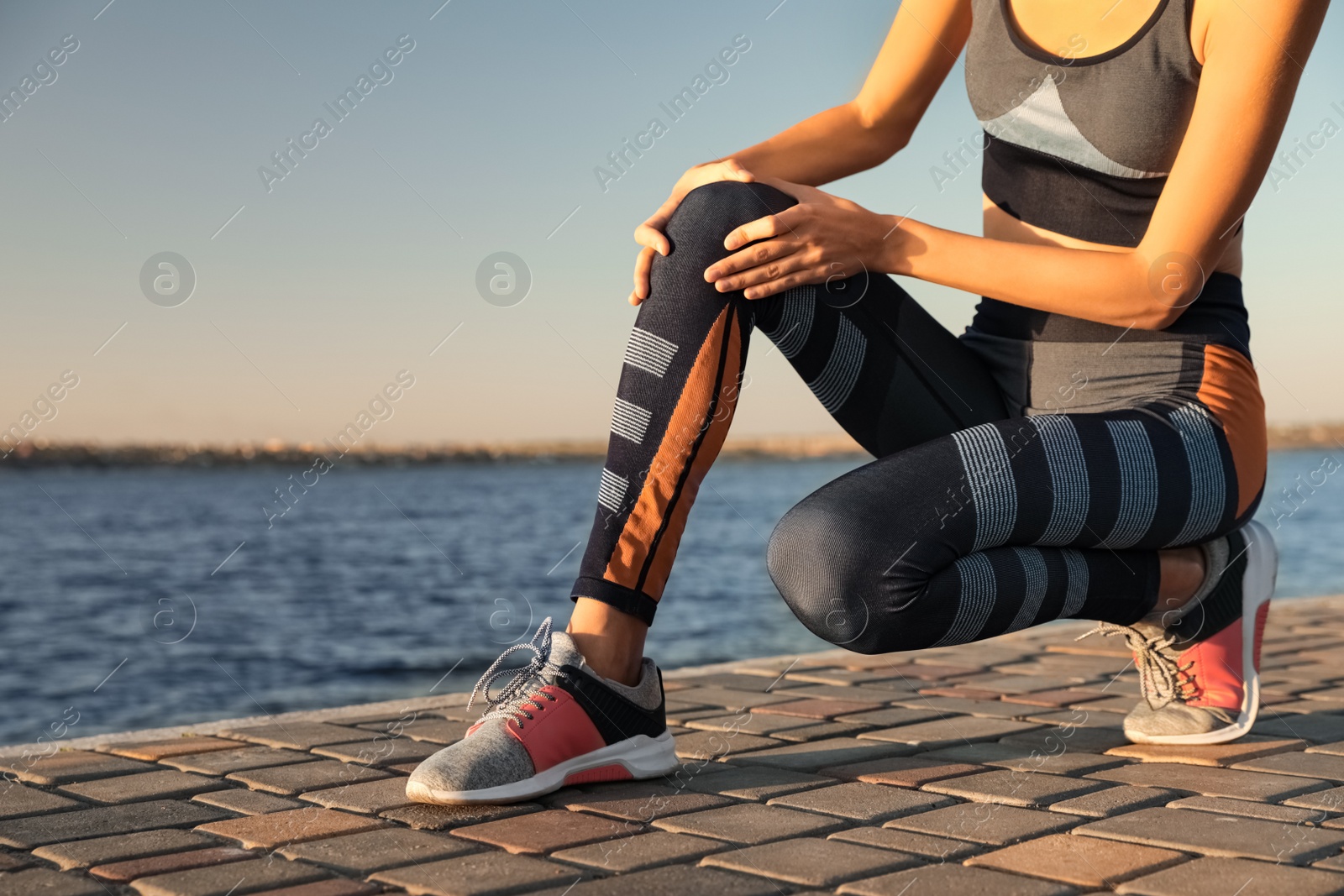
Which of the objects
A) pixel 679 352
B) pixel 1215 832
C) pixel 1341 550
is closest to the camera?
pixel 1215 832

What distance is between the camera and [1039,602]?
1983 mm

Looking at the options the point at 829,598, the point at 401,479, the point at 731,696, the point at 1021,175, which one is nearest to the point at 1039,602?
the point at 829,598

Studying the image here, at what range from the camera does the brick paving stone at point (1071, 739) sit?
229cm

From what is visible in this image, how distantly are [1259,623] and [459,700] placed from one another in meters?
1.83

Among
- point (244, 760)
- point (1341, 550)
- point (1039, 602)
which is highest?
point (1039, 602)

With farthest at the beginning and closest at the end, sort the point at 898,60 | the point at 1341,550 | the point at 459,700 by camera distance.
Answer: the point at 1341,550 < the point at 459,700 < the point at 898,60

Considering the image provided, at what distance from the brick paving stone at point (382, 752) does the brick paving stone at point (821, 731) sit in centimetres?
72

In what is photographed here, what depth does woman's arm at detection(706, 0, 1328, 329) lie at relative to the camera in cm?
187

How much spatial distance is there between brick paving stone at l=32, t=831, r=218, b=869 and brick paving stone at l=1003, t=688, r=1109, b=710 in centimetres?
190

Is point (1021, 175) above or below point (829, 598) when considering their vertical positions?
above

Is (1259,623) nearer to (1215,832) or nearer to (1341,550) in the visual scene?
(1215,832)

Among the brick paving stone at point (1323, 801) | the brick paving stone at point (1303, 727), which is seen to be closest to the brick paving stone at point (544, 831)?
the brick paving stone at point (1323, 801)

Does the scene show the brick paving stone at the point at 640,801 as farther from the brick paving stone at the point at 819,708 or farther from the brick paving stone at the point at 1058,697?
the brick paving stone at the point at 1058,697

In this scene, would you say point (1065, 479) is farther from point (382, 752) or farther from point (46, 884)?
point (46, 884)
